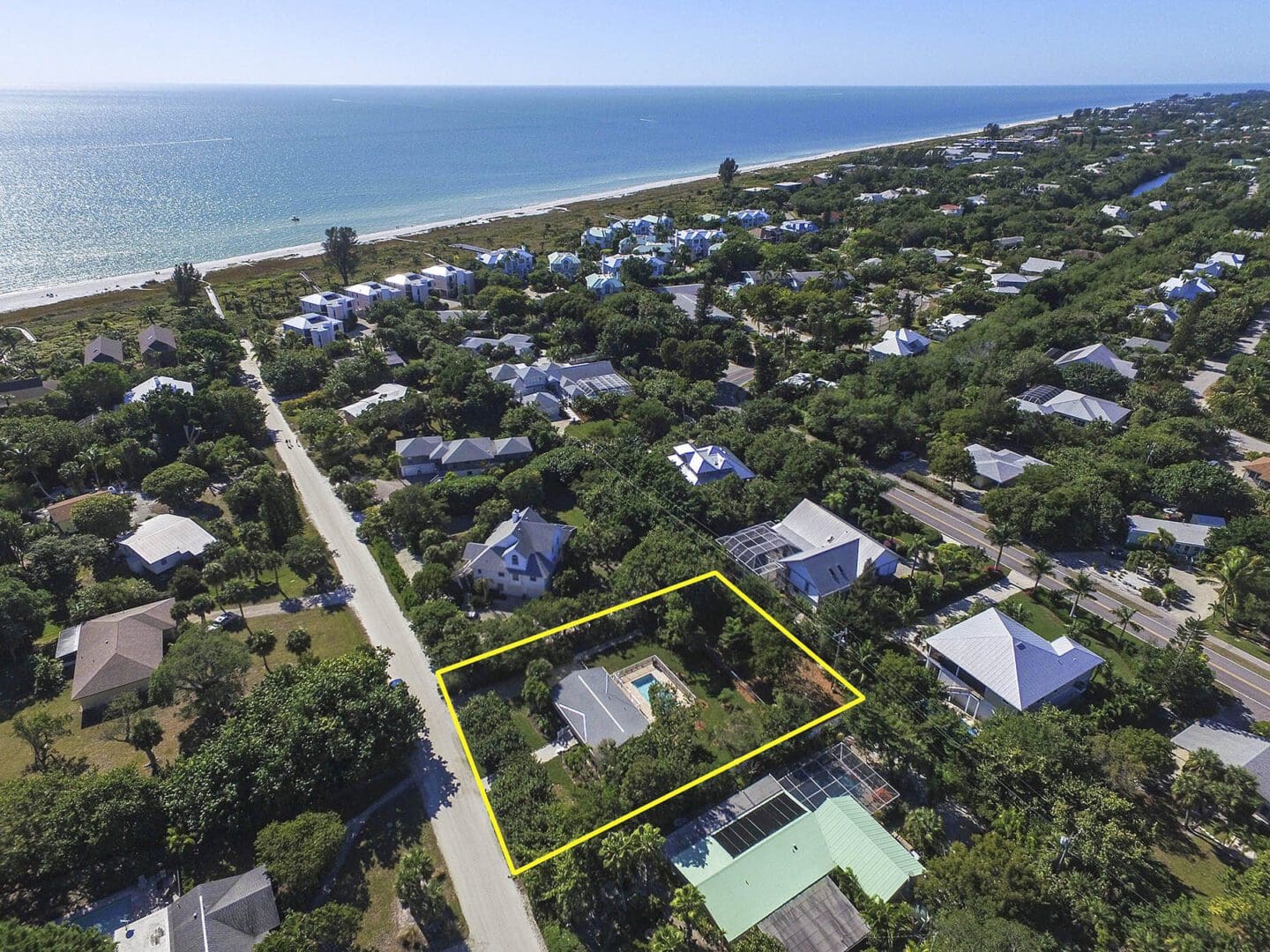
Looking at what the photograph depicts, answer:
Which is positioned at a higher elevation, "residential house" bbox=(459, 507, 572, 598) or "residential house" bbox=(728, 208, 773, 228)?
"residential house" bbox=(728, 208, 773, 228)

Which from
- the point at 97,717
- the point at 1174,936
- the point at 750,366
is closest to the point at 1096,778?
the point at 1174,936

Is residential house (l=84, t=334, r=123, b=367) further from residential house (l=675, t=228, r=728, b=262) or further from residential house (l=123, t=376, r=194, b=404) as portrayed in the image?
residential house (l=675, t=228, r=728, b=262)

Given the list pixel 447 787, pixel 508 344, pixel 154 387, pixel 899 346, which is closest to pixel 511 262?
pixel 508 344

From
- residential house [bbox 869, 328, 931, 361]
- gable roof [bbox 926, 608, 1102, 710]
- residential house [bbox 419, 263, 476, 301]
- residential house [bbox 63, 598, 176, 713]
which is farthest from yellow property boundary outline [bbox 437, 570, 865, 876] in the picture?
residential house [bbox 419, 263, 476, 301]

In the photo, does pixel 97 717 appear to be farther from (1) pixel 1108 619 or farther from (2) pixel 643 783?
(1) pixel 1108 619

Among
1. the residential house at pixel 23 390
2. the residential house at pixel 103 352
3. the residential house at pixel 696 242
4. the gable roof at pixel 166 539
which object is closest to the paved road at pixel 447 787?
the gable roof at pixel 166 539
